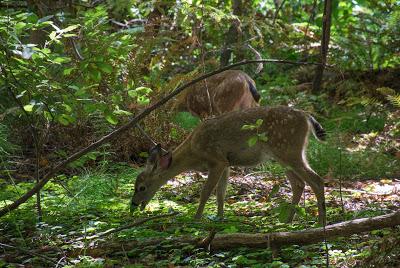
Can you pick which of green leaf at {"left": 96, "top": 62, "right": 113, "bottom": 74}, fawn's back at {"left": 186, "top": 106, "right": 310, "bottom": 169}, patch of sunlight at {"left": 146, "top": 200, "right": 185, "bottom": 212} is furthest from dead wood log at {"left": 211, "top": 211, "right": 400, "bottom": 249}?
patch of sunlight at {"left": 146, "top": 200, "right": 185, "bottom": 212}

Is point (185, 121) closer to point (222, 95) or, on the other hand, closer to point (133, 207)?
point (222, 95)

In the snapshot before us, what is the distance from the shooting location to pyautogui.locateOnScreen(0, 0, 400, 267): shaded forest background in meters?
5.71

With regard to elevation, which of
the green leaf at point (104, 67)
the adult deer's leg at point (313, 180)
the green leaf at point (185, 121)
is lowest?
the green leaf at point (185, 121)

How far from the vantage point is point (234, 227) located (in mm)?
6398

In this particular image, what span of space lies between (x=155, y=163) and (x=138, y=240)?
2.21m

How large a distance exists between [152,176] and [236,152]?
1131mm

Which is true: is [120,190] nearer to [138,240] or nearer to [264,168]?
[264,168]

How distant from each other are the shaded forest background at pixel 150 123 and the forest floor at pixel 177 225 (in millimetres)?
21

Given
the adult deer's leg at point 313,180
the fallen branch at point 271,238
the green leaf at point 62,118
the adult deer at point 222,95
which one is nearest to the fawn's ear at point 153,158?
the adult deer's leg at point 313,180

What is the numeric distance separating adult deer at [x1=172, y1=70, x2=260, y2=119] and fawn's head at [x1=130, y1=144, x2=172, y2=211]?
2503 millimetres

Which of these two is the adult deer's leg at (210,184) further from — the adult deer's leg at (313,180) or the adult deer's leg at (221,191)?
the adult deer's leg at (313,180)

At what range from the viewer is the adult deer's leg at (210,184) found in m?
7.53

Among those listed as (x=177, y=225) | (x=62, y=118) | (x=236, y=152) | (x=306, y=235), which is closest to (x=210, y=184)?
(x=236, y=152)

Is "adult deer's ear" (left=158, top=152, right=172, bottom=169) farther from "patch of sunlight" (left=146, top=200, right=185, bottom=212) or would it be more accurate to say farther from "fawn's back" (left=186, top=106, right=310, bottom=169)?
"patch of sunlight" (left=146, top=200, right=185, bottom=212)
